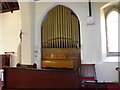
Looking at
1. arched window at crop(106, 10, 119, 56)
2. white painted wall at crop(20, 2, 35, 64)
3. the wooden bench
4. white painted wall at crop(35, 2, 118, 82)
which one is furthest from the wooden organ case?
the wooden bench

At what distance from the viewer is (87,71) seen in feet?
15.5

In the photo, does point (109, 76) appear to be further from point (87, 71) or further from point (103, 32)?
point (103, 32)

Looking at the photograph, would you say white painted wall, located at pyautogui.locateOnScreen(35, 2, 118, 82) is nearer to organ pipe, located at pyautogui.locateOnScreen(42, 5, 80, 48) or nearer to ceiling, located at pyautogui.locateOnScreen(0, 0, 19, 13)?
organ pipe, located at pyautogui.locateOnScreen(42, 5, 80, 48)

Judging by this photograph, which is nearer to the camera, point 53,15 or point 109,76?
point 109,76

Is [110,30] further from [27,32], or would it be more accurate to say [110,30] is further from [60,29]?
[27,32]

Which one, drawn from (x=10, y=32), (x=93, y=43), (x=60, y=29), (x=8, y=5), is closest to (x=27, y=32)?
(x=60, y=29)

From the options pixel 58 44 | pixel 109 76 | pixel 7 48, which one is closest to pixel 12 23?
pixel 7 48

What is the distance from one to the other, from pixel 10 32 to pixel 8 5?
3.71 ft

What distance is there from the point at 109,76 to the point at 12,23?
4.43 m

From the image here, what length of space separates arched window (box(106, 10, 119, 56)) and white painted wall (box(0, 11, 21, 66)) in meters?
3.55

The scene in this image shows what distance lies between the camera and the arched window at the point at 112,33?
5086mm

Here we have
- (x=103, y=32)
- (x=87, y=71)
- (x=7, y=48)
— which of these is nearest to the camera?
(x=87, y=71)

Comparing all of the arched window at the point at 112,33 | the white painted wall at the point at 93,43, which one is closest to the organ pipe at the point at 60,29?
the white painted wall at the point at 93,43

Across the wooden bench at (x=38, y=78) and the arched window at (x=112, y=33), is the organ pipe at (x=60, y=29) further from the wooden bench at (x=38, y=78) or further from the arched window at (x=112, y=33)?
the wooden bench at (x=38, y=78)
